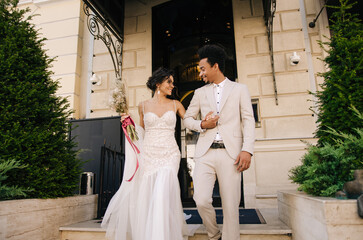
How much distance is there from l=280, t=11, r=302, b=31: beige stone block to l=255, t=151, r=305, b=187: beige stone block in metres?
2.97

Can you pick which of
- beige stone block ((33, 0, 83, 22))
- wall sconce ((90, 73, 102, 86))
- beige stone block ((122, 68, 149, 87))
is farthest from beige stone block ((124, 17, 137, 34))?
beige stone block ((33, 0, 83, 22))

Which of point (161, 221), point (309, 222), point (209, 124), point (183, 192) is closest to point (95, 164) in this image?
point (183, 192)

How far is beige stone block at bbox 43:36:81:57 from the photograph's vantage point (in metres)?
7.79

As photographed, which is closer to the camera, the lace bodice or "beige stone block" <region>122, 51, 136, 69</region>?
the lace bodice

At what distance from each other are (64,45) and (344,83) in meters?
7.57

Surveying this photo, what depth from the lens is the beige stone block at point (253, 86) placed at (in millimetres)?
5973

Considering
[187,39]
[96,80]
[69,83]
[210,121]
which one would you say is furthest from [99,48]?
[210,121]

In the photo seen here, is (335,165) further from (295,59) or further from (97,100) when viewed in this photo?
(97,100)

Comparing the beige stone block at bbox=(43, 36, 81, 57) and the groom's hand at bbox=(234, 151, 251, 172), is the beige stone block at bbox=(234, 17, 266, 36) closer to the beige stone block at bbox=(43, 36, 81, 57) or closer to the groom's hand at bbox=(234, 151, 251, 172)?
the groom's hand at bbox=(234, 151, 251, 172)

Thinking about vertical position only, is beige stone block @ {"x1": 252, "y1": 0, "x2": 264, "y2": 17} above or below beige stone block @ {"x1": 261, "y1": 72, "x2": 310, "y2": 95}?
above

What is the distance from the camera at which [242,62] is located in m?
6.24

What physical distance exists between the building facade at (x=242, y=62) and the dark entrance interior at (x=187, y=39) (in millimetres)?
28

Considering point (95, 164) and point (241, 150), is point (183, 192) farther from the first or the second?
point (241, 150)

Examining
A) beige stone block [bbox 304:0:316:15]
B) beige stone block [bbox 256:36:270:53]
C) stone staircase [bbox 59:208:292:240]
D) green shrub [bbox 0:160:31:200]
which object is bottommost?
stone staircase [bbox 59:208:292:240]
